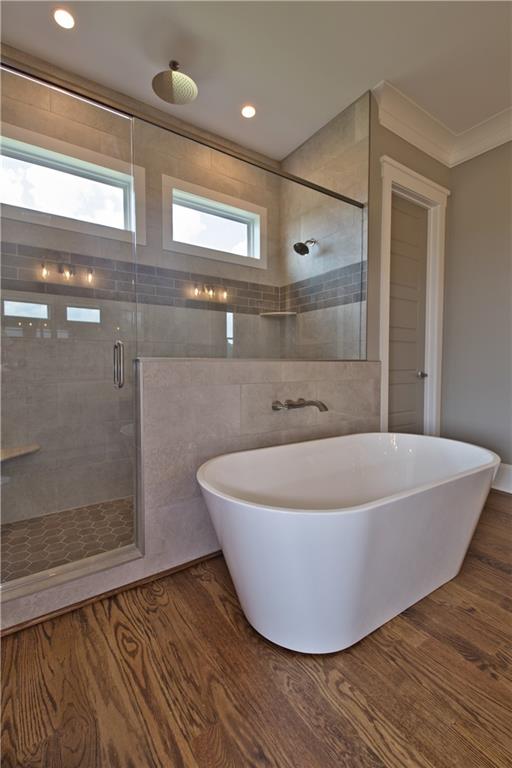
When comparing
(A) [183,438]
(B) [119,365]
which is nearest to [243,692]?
(A) [183,438]

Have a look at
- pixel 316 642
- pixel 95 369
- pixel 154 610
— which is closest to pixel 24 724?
pixel 154 610

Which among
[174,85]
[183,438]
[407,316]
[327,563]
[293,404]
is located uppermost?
[174,85]

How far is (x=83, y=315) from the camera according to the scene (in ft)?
6.78

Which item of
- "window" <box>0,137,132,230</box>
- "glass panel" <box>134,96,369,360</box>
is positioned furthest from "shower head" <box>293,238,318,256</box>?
"window" <box>0,137,132,230</box>

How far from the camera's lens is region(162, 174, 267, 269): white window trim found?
99.2 inches

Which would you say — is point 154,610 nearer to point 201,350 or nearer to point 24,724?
point 24,724

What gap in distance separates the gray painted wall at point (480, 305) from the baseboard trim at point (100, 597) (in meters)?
2.37

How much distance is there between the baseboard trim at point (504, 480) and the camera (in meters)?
2.55

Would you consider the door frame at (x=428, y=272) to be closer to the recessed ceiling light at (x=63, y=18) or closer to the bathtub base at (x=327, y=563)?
the bathtub base at (x=327, y=563)

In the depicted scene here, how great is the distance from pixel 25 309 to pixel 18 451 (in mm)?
809

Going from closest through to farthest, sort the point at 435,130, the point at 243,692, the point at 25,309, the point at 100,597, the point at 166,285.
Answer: the point at 243,692 → the point at 100,597 → the point at 25,309 → the point at 166,285 → the point at 435,130

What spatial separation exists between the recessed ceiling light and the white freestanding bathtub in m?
2.52

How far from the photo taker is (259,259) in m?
2.94

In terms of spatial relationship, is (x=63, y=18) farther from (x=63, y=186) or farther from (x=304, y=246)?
(x=304, y=246)
